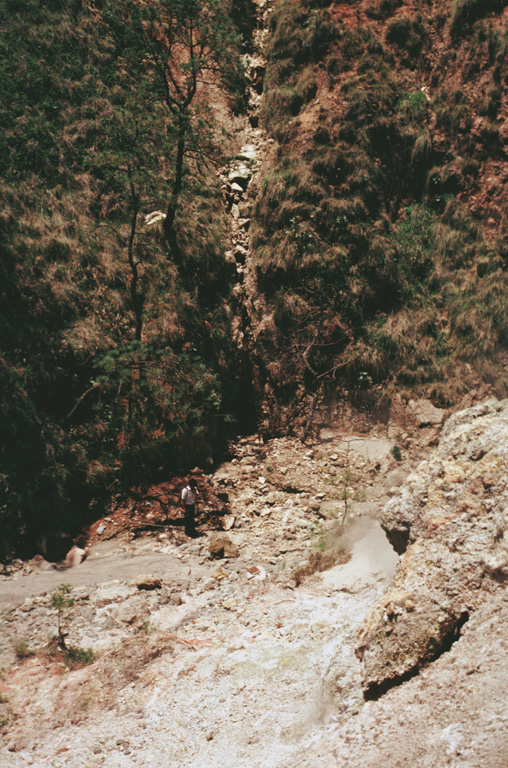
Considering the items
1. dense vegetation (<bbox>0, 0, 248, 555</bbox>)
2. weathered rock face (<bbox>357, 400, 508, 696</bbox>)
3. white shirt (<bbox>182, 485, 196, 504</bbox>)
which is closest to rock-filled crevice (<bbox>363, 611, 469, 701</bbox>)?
weathered rock face (<bbox>357, 400, 508, 696</bbox>)

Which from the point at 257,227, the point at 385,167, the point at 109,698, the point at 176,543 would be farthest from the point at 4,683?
the point at 385,167

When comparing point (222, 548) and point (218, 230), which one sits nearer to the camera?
point (222, 548)

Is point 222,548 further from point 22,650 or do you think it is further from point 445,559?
point 445,559

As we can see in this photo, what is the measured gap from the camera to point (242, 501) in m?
9.49

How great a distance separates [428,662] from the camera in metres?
3.55

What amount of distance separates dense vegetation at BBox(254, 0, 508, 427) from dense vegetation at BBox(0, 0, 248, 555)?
1.70 metres

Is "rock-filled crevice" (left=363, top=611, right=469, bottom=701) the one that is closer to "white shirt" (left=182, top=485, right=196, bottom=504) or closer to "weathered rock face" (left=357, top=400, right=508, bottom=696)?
"weathered rock face" (left=357, top=400, right=508, bottom=696)

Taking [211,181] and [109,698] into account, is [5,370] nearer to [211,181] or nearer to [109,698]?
[109,698]

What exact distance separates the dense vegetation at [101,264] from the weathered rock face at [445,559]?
19.0ft

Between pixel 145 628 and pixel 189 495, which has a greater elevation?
pixel 189 495

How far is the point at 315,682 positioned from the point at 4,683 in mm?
3614

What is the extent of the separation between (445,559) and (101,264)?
8863 millimetres

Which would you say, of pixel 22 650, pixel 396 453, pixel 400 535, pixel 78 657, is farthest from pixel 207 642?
pixel 396 453

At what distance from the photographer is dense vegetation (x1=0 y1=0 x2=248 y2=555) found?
891cm
